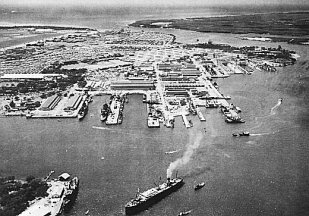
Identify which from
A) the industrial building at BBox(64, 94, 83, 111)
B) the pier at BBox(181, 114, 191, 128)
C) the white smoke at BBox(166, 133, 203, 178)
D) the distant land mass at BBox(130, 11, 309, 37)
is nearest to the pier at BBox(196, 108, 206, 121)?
the pier at BBox(181, 114, 191, 128)

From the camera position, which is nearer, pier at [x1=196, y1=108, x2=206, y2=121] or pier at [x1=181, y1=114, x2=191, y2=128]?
pier at [x1=181, y1=114, x2=191, y2=128]

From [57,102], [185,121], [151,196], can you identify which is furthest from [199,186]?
[57,102]

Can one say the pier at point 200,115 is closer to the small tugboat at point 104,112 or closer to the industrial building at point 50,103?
the small tugboat at point 104,112

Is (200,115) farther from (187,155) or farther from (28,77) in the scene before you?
(28,77)

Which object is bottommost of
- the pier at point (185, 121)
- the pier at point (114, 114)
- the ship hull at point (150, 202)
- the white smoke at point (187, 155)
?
the ship hull at point (150, 202)

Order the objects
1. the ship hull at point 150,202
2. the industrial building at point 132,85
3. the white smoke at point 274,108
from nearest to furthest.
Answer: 1. the ship hull at point 150,202
2. the white smoke at point 274,108
3. the industrial building at point 132,85

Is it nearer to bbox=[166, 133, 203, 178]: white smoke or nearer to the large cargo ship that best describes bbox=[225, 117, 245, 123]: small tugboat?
bbox=[166, 133, 203, 178]: white smoke

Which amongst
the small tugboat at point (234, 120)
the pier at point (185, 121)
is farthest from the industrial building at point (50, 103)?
the small tugboat at point (234, 120)
